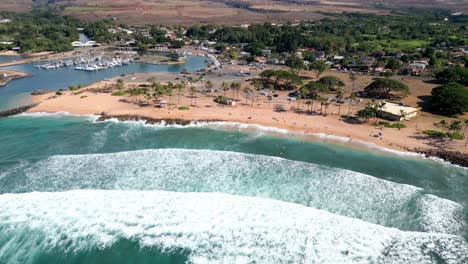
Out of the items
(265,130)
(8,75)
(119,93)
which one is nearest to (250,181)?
(265,130)

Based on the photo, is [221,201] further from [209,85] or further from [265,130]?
[209,85]

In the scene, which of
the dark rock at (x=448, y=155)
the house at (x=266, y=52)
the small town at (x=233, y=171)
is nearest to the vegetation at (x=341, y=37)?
the house at (x=266, y=52)

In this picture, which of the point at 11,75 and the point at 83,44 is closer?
the point at 11,75

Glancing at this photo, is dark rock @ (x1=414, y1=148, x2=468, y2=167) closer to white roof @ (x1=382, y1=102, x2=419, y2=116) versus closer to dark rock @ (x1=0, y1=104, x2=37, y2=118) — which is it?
Result: white roof @ (x1=382, y1=102, x2=419, y2=116)

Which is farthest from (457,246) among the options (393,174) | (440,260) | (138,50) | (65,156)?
(138,50)

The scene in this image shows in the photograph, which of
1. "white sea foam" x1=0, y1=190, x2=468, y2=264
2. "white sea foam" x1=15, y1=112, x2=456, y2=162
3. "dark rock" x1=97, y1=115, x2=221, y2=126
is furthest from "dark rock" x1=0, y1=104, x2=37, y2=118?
"white sea foam" x1=0, y1=190, x2=468, y2=264

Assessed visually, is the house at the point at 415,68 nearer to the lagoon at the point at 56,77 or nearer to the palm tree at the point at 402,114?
the palm tree at the point at 402,114
